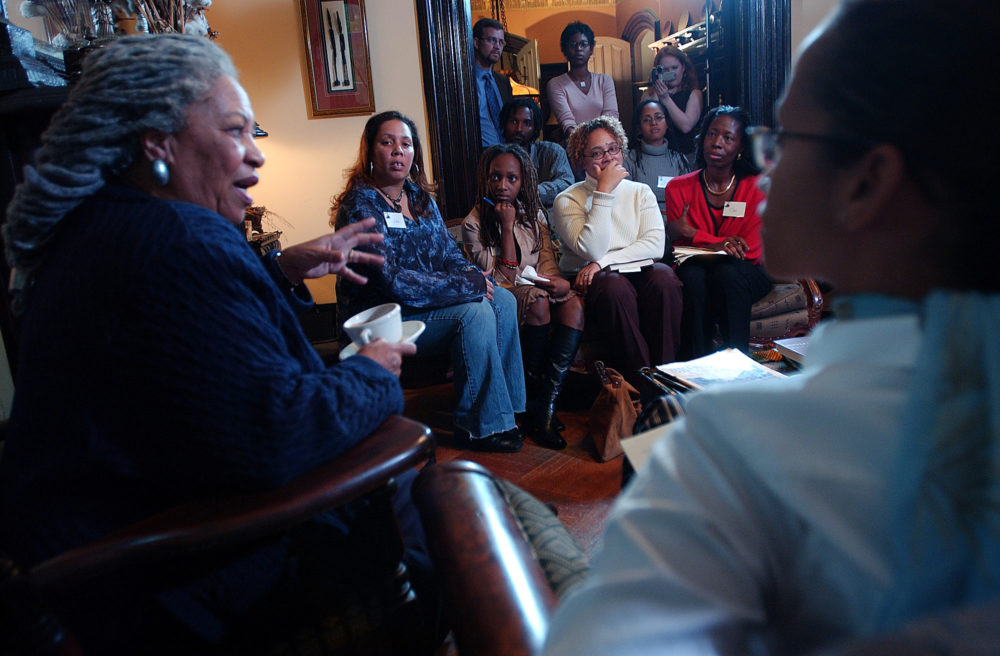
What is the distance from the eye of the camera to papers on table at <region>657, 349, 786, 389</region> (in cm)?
157

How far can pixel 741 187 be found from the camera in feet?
11.0

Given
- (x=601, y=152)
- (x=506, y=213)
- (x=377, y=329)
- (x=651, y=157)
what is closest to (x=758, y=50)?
(x=651, y=157)

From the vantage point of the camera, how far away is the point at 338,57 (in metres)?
3.66

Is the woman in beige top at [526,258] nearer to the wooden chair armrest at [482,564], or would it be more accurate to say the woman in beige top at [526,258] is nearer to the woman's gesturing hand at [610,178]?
the woman's gesturing hand at [610,178]

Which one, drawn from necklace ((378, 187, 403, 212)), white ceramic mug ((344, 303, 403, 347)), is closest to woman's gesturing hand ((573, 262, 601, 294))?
necklace ((378, 187, 403, 212))

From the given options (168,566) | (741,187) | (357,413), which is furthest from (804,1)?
(168,566)

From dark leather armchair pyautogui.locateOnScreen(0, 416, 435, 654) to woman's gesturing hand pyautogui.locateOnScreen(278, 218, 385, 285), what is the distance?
622 millimetres

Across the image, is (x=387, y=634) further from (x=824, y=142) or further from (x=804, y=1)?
(x=804, y=1)

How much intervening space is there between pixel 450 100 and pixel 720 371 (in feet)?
9.27

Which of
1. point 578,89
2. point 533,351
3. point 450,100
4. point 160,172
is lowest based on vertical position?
Result: point 533,351

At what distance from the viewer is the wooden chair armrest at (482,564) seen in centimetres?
57

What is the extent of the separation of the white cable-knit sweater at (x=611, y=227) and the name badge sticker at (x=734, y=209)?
387 mm

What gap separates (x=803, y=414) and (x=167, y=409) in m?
0.79

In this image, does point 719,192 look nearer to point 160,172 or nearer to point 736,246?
point 736,246
